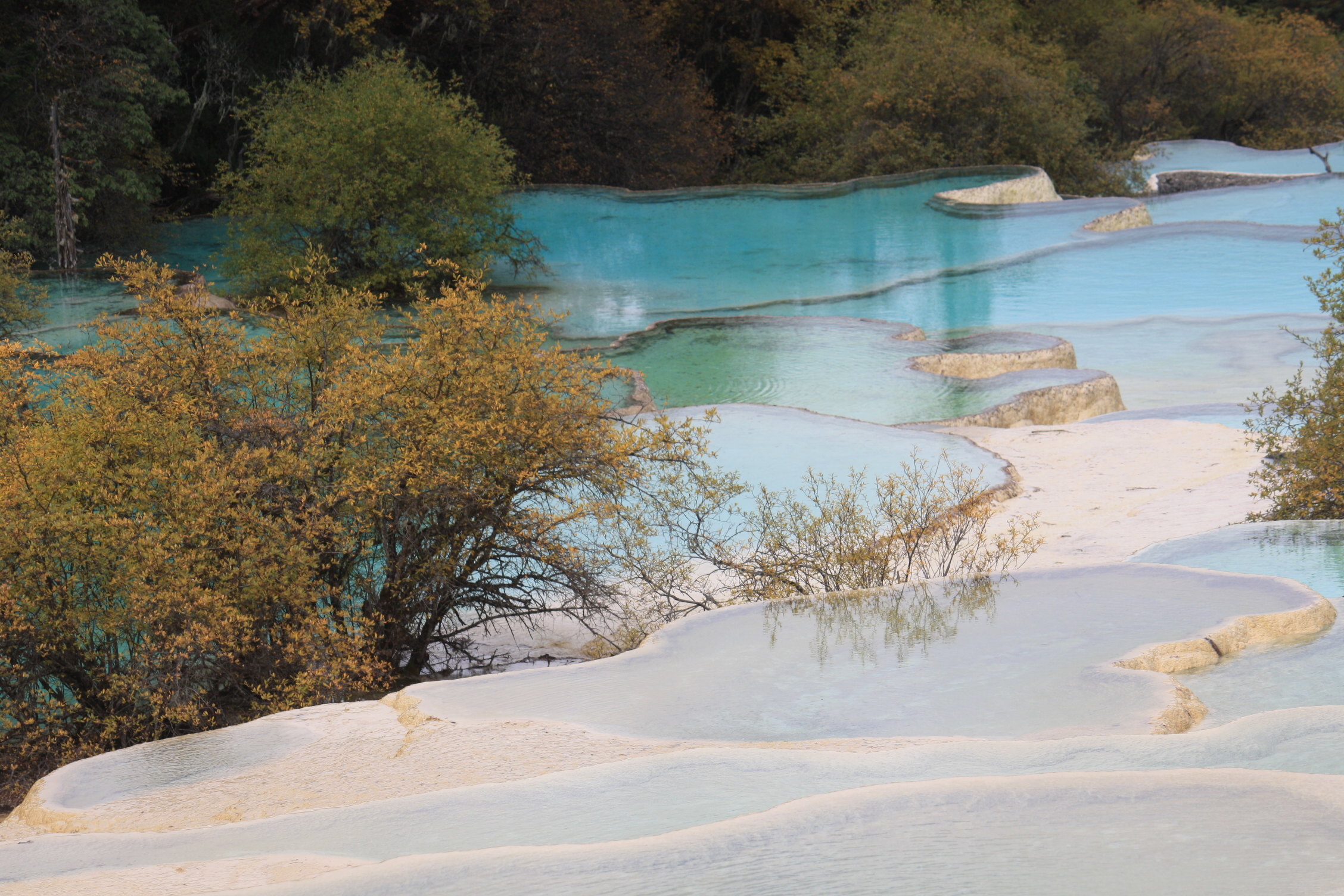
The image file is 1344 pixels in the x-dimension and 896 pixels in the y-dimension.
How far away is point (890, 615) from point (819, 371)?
25.3 feet

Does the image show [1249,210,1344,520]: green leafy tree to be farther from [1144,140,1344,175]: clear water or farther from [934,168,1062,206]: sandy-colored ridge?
[1144,140,1344,175]: clear water

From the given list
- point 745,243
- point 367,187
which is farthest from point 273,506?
point 745,243

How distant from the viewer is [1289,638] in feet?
16.8

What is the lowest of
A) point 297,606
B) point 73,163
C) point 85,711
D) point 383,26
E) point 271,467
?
point 85,711

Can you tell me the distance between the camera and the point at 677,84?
2453 cm

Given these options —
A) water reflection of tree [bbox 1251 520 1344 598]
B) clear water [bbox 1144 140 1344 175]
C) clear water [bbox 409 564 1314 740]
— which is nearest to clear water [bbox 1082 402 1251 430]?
water reflection of tree [bbox 1251 520 1344 598]

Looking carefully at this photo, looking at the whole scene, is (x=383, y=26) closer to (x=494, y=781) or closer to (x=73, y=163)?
(x=73, y=163)

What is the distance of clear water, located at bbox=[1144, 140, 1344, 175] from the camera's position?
26250 mm

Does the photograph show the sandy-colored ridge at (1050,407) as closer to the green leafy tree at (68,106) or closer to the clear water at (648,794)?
the clear water at (648,794)

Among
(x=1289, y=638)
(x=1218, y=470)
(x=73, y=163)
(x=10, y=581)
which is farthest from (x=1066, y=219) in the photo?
(x=10, y=581)

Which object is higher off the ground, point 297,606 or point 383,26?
point 383,26

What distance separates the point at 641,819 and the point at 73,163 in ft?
52.8

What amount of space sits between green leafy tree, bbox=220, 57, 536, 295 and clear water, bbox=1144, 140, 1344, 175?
15101mm

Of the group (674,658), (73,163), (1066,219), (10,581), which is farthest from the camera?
(1066,219)
